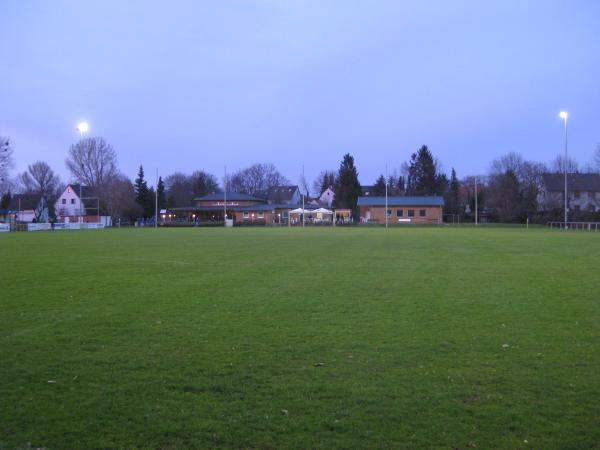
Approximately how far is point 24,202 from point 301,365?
4705 inches

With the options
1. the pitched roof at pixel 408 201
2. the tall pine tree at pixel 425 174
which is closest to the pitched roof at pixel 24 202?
the pitched roof at pixel 408 201

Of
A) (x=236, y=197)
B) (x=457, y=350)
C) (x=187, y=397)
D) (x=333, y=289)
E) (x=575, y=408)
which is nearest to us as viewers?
(x=575, y=408)

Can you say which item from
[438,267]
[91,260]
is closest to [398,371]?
[438,267]

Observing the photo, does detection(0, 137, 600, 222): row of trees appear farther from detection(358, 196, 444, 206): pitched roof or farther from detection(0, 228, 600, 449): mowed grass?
detection(0, 228, 600, 449): mowed grass

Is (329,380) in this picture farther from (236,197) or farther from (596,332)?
(236,197)

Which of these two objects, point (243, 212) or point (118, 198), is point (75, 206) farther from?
point (243, 212)

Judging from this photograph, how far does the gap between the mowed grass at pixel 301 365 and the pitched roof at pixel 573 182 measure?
83635 mm

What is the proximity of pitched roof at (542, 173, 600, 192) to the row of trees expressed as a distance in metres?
1.84

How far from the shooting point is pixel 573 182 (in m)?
91.1

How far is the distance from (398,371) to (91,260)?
667 inches

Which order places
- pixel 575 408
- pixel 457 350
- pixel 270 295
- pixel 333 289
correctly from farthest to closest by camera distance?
1. pixel 333 289
2. pixel 270 295
3. pixel 457 350
4. pixel 575 408

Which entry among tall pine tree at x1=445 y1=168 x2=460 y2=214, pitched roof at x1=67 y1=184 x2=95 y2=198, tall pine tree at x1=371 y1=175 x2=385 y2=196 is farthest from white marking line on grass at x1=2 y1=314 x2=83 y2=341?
tall pine tree at x1=371 y1=175 x2=385 y2=196

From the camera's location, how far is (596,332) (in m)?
7.96

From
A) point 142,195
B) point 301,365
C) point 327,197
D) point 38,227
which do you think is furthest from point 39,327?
point 327,197
